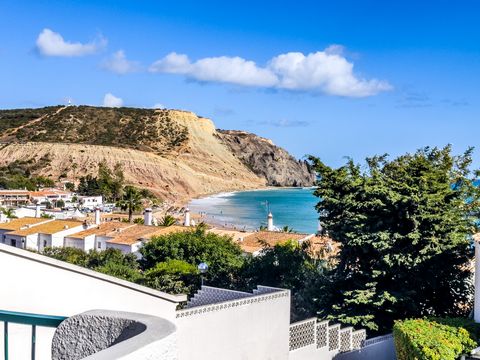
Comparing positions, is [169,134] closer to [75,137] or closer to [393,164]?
[75,137]

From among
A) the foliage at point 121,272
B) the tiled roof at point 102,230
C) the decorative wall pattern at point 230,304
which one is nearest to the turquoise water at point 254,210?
the tiled roof at point 102,230

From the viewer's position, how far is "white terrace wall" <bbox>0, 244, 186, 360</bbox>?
7.85 m

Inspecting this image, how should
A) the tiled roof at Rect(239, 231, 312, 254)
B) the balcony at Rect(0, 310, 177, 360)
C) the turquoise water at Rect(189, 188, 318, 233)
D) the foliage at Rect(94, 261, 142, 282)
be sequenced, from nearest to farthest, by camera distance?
1. the balcony at Rect(0, 310, 177, 360)
2. the foliage at Rect(94, 261, 142, 282)
3. the tiled roof at Rect(239, 231, 312, 254)
4. the turquoise water at Rect(189, 188, 318, 233)

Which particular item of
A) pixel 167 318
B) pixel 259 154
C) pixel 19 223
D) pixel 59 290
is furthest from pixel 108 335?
pixel 259 154

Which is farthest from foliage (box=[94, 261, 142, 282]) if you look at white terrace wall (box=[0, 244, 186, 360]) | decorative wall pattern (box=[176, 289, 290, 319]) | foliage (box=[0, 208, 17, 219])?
foliage (box=[0, 208, 17, 219])

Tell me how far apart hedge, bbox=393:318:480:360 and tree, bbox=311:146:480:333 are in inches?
130

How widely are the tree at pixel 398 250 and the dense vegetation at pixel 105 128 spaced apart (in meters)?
119

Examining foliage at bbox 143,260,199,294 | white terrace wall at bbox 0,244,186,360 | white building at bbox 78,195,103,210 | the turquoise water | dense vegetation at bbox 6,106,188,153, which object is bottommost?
the turquoise water

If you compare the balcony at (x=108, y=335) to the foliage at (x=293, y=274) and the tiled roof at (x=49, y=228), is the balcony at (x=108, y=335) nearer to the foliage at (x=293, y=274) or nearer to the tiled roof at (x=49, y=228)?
the foliage at (x=293, y=274)

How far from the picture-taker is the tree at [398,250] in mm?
16875

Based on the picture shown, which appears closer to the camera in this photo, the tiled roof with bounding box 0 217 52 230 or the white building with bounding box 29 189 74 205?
the tiled roof with bounding box 0 217 52 230

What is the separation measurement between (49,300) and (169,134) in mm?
142463

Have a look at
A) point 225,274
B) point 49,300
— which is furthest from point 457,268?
point 49,300

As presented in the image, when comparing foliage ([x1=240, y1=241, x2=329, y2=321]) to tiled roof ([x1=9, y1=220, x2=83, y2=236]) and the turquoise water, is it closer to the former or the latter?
tiled roof ([x1=9, y1=220, x2=83, y2=236])
